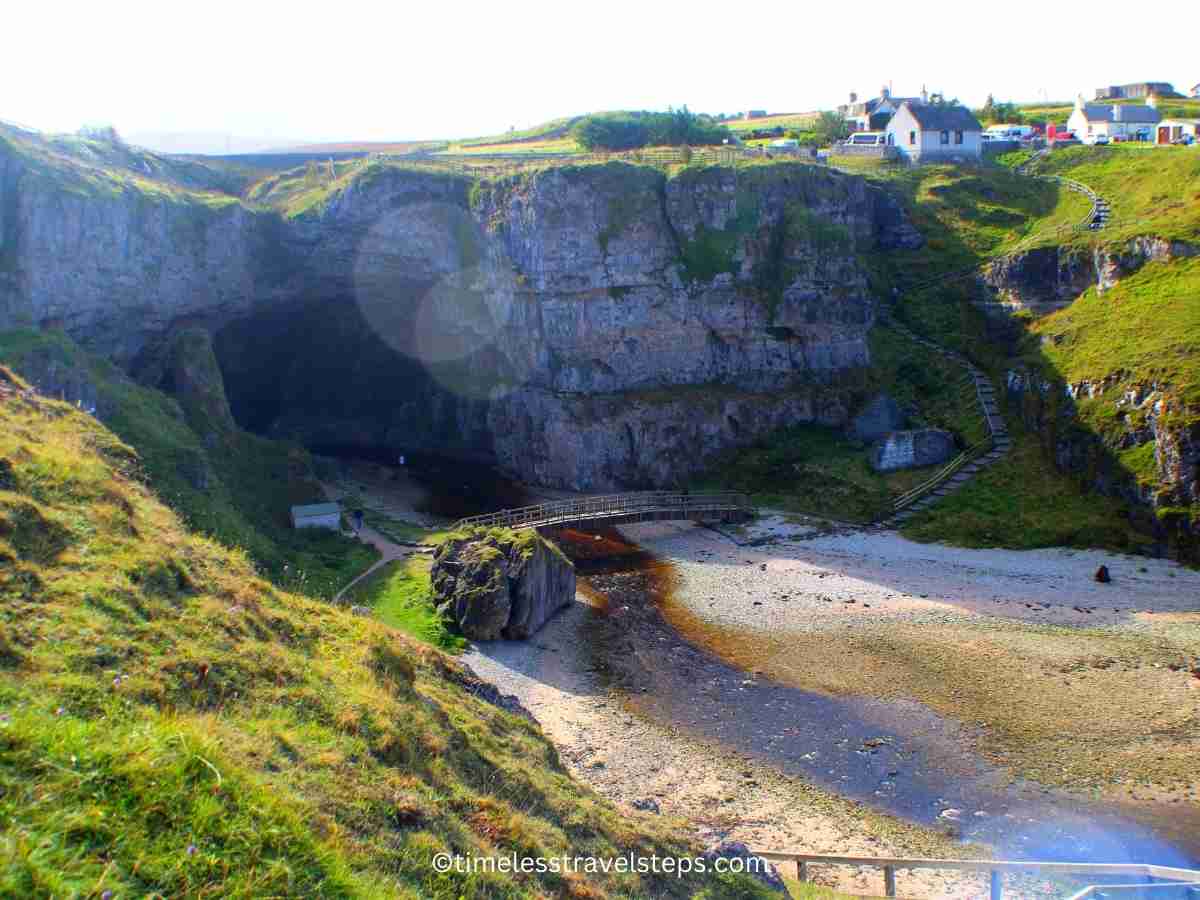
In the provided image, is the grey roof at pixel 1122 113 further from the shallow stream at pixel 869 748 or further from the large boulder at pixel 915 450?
the shallow stream at pixel 869 748

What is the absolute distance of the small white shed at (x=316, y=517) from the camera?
36.9m

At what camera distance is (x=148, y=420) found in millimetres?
33625

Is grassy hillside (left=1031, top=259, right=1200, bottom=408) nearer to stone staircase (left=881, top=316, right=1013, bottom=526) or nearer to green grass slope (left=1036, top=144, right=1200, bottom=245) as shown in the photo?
green grass slope (left=1036, top=144, right=1200, bottom=245)

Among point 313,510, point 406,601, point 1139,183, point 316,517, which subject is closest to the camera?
point 406,601

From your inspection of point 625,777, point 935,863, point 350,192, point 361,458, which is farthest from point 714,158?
point 935,863

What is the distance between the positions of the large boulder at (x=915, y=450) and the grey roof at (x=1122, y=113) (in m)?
42.9

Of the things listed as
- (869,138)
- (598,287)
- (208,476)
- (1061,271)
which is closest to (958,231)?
(1061,271)

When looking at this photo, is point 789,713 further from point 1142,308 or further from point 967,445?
point 1142,308

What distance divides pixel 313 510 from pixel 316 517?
1.26 ft

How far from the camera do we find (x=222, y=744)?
10.4 m

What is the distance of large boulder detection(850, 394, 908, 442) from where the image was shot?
47.6 m

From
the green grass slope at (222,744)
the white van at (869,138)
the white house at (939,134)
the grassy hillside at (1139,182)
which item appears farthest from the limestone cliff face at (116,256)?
the white van at (869,138)

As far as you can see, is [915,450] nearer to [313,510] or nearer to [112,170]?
[313,510]

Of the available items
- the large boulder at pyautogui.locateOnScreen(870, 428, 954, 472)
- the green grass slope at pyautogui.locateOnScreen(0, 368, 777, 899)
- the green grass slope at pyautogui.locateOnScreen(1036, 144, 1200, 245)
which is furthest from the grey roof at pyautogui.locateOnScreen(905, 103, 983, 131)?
the green grass slope at pyautogui.locateOnScreen(0, 368, 777, 899)
